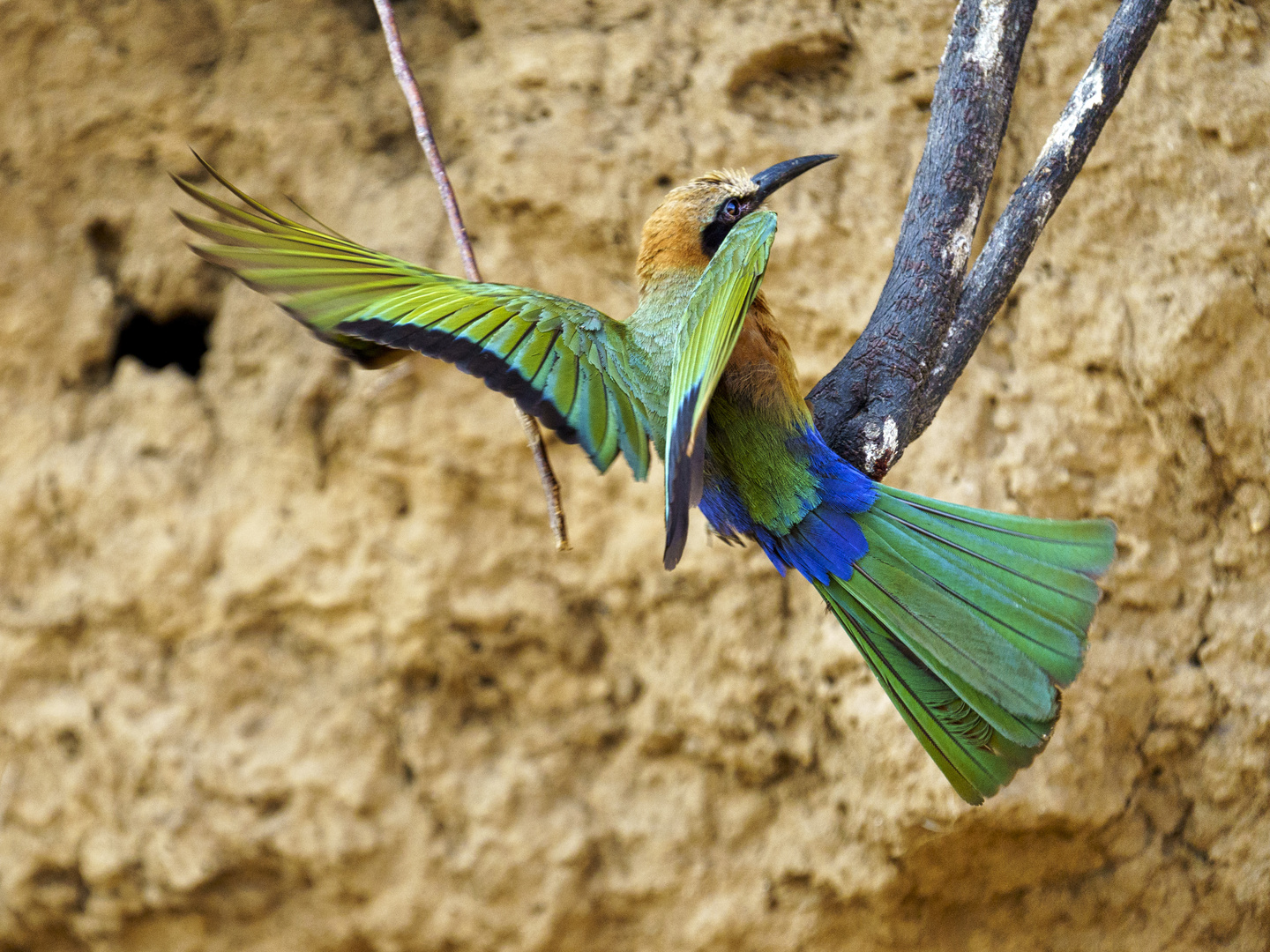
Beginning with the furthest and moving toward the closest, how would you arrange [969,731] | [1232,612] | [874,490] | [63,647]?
[63,647] → [1232,612] → [874,490] → [969,731]

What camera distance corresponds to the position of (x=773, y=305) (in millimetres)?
2645

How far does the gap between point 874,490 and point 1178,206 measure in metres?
1.40

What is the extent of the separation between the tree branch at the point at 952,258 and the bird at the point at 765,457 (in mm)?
87

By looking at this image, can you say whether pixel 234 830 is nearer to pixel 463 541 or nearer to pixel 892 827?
pixel 463 541

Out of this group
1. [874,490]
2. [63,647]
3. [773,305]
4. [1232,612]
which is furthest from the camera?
[63,647]

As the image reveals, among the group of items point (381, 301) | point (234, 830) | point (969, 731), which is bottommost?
point (234, 830)

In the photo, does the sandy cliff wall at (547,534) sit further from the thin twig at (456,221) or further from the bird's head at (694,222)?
the thin twig at (456,221)

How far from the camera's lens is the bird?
4.59 feet

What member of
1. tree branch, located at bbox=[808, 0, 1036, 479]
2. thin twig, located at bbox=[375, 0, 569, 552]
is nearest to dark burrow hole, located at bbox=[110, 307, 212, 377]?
thin twig, located at bbox=[375, 0, 569, 552]

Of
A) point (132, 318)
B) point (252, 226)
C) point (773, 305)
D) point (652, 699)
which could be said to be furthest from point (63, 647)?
point (773, 305)

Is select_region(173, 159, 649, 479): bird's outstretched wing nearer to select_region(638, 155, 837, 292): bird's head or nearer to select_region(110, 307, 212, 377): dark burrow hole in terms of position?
select_region(638, 155, 837, 292): bird's head

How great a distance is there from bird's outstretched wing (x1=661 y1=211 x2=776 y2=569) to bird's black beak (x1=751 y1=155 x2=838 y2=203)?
1.47 feet

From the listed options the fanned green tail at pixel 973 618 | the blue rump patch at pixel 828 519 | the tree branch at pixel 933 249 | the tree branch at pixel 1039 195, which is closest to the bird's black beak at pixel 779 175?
the tree branch at pixel 933 249

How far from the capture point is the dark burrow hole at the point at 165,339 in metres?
2.99
